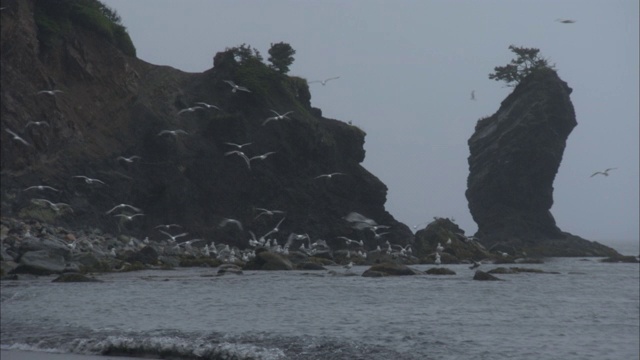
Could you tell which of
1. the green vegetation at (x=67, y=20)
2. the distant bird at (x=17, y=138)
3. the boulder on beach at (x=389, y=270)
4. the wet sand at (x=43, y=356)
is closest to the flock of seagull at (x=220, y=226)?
the distant bird at (x=17, y=138)

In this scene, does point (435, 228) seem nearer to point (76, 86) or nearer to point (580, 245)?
point (76, 86)

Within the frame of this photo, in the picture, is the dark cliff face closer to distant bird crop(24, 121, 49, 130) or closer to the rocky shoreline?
distant bird crop(24, 121, 49, 130)

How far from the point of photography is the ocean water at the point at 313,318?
49.0 feet

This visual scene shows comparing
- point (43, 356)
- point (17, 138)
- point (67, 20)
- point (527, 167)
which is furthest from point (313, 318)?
point (527, 167)

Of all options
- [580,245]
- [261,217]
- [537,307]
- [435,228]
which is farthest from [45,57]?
[580,245]

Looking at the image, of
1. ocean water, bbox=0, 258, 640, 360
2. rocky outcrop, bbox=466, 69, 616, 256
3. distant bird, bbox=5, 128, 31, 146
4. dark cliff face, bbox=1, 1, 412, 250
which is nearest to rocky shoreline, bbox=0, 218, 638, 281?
ocean water, bbox=0, 258, 640, 360

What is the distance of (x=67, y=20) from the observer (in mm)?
57000

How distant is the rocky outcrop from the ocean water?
52.6 metres

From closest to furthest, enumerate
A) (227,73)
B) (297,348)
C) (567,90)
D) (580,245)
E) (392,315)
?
(297,348), (392,315), (227,73), (580,245), (567,90)

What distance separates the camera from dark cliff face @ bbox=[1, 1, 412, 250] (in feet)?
165

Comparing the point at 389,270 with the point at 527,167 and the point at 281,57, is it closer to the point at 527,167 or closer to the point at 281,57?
the point at 281,57

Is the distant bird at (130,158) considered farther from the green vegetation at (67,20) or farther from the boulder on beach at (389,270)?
the boulder on beach at (389,270)

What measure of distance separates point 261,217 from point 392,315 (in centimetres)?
3928

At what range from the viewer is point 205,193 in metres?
59.9
